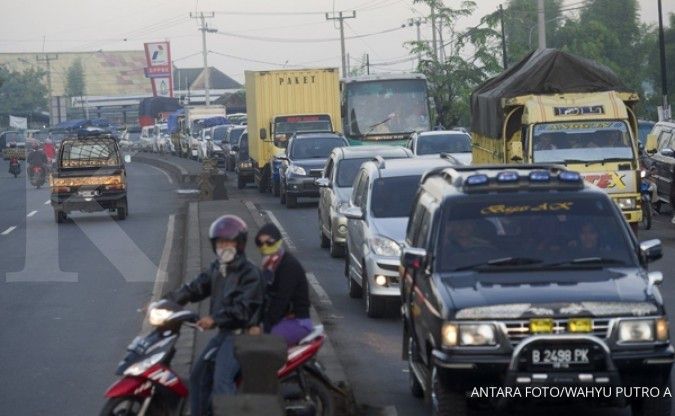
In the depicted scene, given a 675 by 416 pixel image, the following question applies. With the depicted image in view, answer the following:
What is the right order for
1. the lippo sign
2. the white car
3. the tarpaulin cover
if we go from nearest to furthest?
1. the tarpaulin cover
2. the white car
3. the lippo sign

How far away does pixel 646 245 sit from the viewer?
374 inches

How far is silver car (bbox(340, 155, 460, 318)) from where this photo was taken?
15.3 m

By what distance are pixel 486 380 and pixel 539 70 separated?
59.7ft

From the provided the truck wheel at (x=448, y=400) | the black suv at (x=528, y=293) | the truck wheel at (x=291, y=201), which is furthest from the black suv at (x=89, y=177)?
the truck wheel at (x=448, y=400)

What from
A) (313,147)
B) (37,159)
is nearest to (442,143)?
(313,147)

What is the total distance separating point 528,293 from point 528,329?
10.9 inches

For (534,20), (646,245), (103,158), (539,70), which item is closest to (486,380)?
(646,245)

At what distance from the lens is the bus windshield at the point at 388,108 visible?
4159 centimetres

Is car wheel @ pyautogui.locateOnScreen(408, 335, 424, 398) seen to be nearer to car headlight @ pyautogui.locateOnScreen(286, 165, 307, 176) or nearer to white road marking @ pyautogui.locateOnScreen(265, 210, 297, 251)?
white road marking @ pyautogui.locateOnScreen(265, 210, 297, 251)

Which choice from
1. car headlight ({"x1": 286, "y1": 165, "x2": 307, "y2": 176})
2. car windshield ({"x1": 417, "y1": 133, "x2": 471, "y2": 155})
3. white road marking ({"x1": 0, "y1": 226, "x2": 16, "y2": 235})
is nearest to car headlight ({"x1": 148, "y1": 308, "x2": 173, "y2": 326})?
white road marking ({"x1": 0, "y1": 226, "x2": 16, "y2": 235})

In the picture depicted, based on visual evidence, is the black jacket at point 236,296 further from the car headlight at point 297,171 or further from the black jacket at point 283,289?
the car headlight at point 297,171

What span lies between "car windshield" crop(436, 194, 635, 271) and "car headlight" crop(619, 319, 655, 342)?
2.87 ft

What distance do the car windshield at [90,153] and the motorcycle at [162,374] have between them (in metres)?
26.3

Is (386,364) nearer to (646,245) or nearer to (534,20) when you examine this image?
(646,245)
